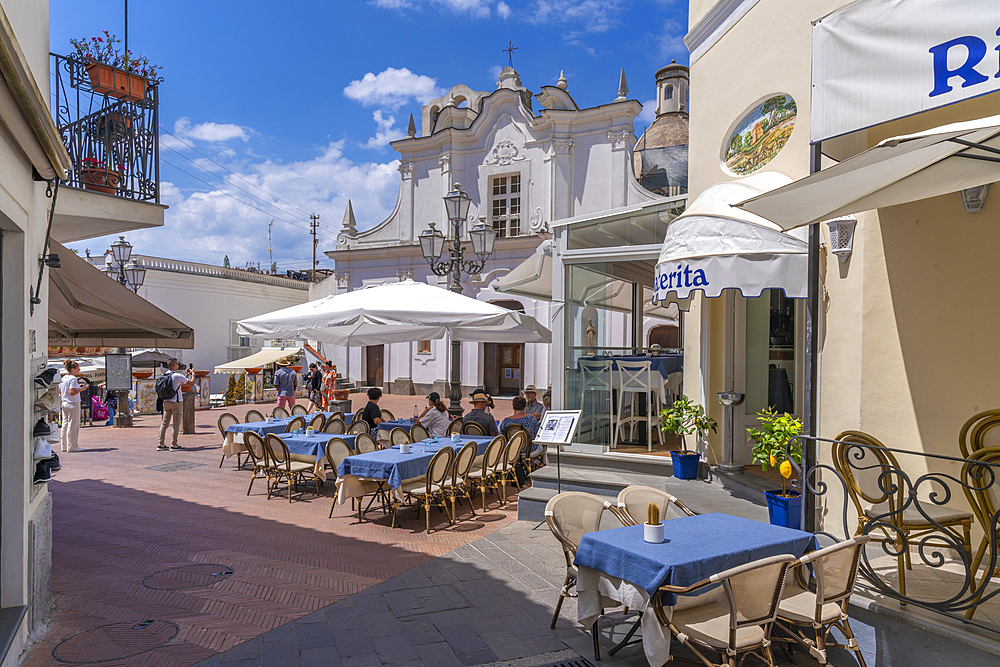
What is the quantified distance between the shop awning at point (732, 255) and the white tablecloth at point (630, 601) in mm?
2557

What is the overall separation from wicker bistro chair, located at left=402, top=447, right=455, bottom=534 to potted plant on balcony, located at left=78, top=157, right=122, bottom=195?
4.18 metres

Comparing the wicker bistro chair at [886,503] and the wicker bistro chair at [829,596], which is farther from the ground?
the wicker bistro chair at [886,503]

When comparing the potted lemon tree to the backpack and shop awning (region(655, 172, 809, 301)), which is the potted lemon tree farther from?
the backpack

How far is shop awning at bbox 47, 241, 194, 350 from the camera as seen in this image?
5129 millimetres

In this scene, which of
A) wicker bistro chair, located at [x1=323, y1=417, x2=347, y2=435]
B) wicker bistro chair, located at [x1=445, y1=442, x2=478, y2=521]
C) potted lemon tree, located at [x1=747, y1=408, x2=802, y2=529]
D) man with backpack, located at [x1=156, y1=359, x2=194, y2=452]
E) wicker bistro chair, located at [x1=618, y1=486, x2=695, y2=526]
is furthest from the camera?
man with backpack, located at [x1=156, y1=359, x2=194, y2=452]

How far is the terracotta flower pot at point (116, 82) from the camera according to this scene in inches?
236

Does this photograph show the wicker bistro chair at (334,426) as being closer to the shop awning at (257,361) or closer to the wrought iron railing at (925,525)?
the wrought iron railing at (925,525)

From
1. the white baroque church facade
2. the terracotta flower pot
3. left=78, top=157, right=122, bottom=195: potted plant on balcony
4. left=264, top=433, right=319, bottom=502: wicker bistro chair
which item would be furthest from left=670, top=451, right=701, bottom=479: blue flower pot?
the white baroque church facade

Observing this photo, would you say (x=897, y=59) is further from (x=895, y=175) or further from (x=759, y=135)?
(x=759, y=135)

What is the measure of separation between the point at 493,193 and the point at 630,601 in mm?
23234

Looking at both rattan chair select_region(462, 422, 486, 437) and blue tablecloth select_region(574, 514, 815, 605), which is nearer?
blue tablecloth select_region(574, 514, 815, 605)

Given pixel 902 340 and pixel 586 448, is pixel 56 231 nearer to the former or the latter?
pixel 586 448

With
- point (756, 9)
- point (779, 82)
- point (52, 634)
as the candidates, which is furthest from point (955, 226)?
point (52, 634)

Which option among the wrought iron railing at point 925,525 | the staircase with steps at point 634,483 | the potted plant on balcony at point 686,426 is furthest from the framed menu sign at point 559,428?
the wrought iron railing at point 925,525
